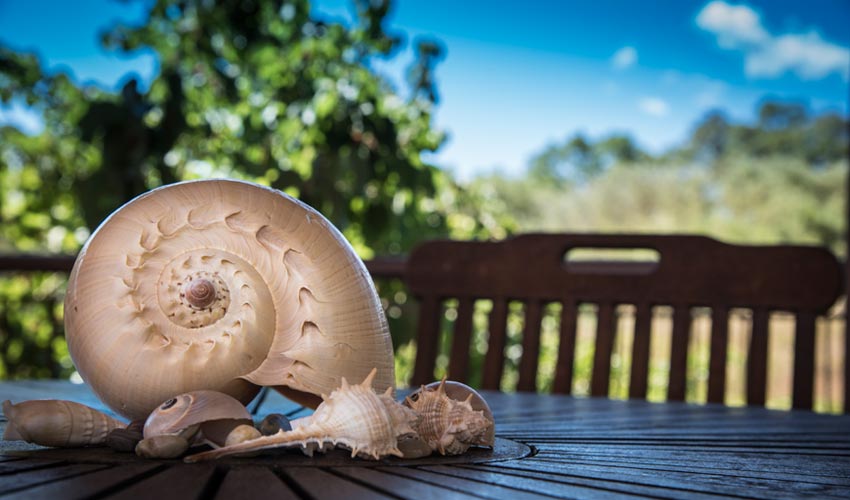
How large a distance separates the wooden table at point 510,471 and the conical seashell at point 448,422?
0.06 feet

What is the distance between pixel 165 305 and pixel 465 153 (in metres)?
30.4

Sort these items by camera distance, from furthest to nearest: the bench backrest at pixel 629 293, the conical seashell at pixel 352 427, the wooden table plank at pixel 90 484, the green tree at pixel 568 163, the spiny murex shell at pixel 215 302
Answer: the green tree at pixel 568 163
the bench backrest at pixel 629 293
the spiny murex shell at pixel 215 302
the conical seashell at pixel 352 427
the wooden table plank at pixel 90 484

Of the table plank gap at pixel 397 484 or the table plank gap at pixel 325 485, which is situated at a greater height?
the table plank gap at pixel 397 484

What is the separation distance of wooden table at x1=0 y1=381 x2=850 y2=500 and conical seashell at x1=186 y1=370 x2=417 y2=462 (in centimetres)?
1

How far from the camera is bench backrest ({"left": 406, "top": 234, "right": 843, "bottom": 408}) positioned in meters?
1.71

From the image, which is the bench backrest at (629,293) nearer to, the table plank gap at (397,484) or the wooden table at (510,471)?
the wooden table at (510,471)

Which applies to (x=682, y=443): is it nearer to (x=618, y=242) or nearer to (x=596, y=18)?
(x=618, y=242)

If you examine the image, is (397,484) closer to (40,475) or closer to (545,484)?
(545,484)

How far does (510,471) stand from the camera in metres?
0.64

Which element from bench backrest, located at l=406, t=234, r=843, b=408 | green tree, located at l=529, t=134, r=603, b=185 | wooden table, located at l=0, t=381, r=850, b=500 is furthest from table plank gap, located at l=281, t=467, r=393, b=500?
green tree, located at l=529, t=134, r=603, b=185

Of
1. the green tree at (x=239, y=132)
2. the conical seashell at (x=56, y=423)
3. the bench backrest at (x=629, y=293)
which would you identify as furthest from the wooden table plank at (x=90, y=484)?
the green tree at (x=239, y=132)

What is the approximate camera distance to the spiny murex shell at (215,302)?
2.46 ft

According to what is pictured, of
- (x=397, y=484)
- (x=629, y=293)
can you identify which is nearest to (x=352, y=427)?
(x=397, y=484)

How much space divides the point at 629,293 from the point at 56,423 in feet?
4.50
